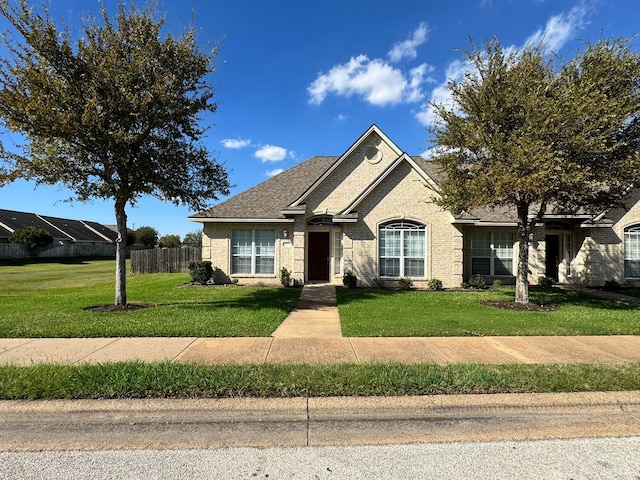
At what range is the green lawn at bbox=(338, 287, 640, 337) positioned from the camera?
822cm

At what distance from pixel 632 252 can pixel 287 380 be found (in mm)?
18540

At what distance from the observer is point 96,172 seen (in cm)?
1067

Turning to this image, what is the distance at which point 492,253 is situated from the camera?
56.5ft

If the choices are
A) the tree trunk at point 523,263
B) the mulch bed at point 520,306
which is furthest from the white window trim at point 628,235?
the mulch bed at point 520,306

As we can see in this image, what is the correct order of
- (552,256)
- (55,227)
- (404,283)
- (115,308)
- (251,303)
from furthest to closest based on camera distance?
(55,227), (552,256), (404,283), (251,303), (115,308)

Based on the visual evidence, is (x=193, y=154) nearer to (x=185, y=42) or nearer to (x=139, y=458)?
(x=185, y=42)

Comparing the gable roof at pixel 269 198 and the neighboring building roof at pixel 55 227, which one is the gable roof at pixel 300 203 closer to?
the gable roof at pixel 269 198

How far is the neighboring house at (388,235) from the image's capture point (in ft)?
52.5

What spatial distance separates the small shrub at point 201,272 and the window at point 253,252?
1.12 metres

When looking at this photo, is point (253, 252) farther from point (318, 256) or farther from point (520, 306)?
point (520, 306)

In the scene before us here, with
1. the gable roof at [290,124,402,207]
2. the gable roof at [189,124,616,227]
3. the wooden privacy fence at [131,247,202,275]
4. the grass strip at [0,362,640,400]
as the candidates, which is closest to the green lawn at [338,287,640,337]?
the grass strip at [0,362,640,400]

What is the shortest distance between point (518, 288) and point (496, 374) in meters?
7.83

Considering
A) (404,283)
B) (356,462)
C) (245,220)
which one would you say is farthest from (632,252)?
(356,462)

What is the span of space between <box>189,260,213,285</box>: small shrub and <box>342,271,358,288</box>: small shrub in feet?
19.9
